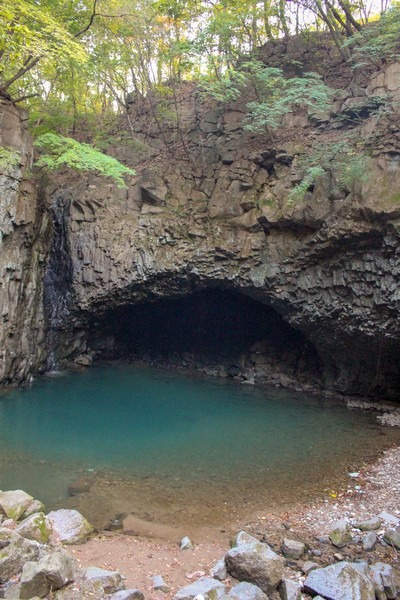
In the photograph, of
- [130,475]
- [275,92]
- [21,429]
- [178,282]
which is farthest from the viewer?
[178,282]

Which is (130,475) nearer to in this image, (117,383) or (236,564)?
(236,564)

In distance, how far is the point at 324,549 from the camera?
5738 millimetres

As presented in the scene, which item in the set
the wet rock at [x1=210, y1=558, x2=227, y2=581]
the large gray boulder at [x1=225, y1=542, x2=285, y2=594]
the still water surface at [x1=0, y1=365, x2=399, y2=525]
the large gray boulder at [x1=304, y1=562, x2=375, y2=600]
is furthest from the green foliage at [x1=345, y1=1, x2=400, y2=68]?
the wet rock at [x1=210, y1=558, x2=227, y2=581]

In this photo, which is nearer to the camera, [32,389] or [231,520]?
[231,520]

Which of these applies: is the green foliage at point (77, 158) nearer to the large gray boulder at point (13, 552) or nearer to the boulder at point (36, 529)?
the boulder at point (36, 529)

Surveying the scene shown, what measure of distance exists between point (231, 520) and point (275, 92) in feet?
40.5

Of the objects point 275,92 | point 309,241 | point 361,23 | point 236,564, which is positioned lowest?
point 236,564

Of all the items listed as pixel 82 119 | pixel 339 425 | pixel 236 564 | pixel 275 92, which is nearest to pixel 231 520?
pixel 236 564

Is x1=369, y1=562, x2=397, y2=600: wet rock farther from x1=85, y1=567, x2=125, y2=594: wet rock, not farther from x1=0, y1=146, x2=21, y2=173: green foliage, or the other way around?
x1=0, y1=146, x2=21, y2=173: green foliage

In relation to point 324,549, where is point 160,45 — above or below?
above

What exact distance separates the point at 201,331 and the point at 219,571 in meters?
13.8

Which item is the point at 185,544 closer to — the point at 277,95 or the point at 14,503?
the point at 14,503

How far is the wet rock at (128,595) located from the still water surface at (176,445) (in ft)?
7.96

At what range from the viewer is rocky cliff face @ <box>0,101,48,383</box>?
1289 cm
